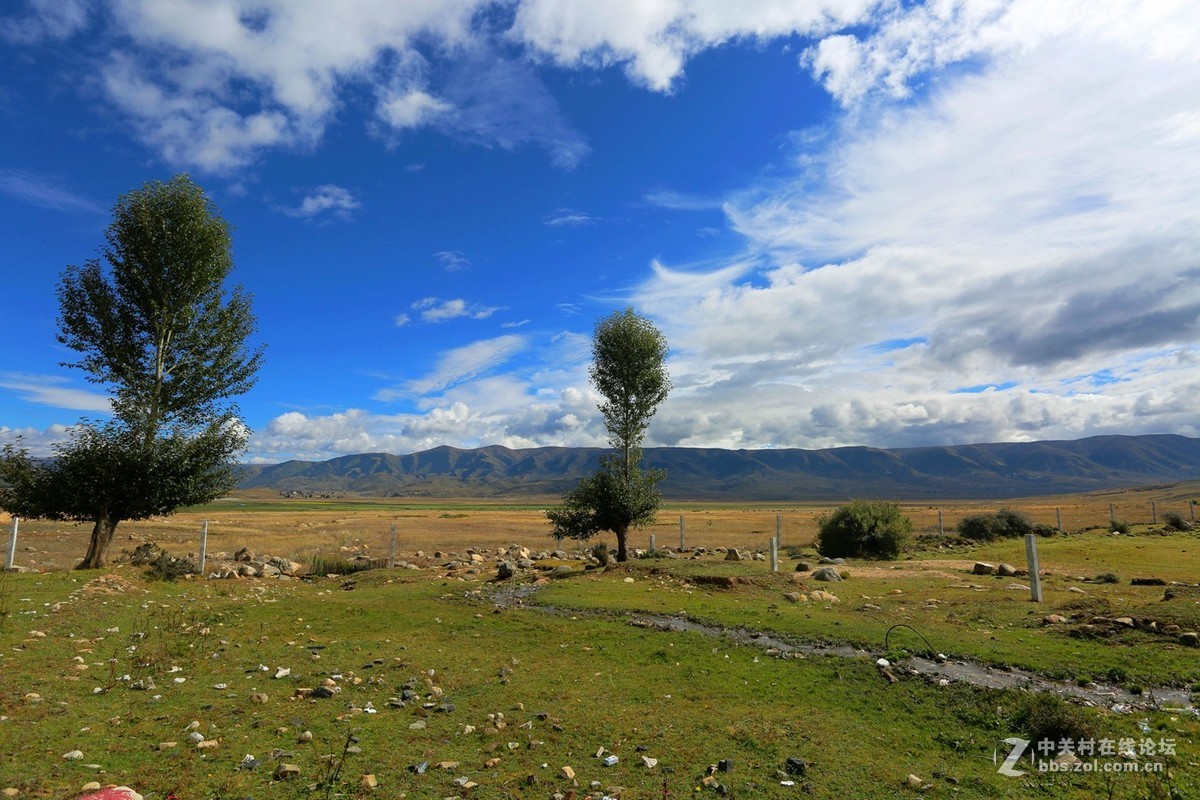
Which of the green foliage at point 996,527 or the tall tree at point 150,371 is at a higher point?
the tall tree at point 150,371

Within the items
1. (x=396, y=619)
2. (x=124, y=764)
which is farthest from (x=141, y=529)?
(x=124, y=764)

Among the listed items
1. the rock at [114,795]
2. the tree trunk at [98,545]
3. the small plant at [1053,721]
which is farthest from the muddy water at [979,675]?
the tree trunk at [98,545]

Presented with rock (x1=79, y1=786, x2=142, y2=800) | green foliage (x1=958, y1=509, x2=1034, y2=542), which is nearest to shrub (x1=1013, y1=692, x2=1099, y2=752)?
rock (x1=79, y1=786, x2=142, y2=800)

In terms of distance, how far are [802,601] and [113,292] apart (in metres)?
30.0

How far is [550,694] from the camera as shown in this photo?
10.8 meters

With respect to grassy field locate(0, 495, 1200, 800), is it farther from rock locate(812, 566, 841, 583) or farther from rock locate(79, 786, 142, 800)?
rock locate(812, 566, 841, 583)

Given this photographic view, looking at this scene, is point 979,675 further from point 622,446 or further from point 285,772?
point 622,446

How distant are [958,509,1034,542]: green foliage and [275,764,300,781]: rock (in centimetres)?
5218

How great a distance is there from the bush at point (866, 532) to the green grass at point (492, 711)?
19.8 metres

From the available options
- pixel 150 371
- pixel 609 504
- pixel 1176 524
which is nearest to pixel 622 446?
pixel 609 504

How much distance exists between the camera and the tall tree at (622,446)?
3206 centimetres

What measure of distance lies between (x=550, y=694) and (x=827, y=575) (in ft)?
60.4

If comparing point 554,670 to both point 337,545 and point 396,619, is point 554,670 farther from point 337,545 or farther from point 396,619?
point 337,545

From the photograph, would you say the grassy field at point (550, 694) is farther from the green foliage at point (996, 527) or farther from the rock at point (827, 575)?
the green foliage at point (996, 527)
